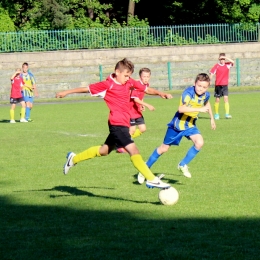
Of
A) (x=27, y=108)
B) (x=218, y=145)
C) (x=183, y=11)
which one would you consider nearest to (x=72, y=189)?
(x=218, y=145)

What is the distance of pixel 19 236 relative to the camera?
7.69m

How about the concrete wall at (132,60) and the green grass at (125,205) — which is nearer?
the green grass at (125,205)

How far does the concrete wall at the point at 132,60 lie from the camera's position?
40.5m

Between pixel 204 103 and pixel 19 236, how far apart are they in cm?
495

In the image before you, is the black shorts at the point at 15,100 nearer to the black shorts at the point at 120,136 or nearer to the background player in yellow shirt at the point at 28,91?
the background player in yellow shirt at the point at 28,91

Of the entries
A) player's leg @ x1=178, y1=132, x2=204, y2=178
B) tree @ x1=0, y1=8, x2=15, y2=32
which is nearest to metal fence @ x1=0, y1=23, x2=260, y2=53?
tree @ x1=0, y1=8, x2=15, y2=32

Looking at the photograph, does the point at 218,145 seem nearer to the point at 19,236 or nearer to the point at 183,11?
the point at 19,236

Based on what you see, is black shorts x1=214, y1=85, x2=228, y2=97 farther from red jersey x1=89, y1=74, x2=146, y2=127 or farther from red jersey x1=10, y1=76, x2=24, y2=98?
red jersey x1=89, y1=74, x2=146, y2=127

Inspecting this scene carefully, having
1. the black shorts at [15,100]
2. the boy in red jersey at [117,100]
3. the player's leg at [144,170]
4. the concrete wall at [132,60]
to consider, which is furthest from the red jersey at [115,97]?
the concrete wall at [132,60]

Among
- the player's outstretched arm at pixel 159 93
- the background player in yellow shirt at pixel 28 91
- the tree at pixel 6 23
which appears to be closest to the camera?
the player's outstretched arm at pixel 159 93

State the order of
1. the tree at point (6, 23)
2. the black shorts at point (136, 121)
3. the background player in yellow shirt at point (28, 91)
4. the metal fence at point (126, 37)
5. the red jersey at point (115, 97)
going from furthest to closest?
the tree at point (6, 23)
the metal fence at point (126, 37)
the background player in yellow shirt at point (28, 91)
the black shorts at point (136, 121)
the red jersey at point (115, 97)

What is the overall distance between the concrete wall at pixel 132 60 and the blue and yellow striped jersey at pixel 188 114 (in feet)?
94.0

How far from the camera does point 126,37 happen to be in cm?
4350

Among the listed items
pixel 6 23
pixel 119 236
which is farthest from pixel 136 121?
pixel 6 23
